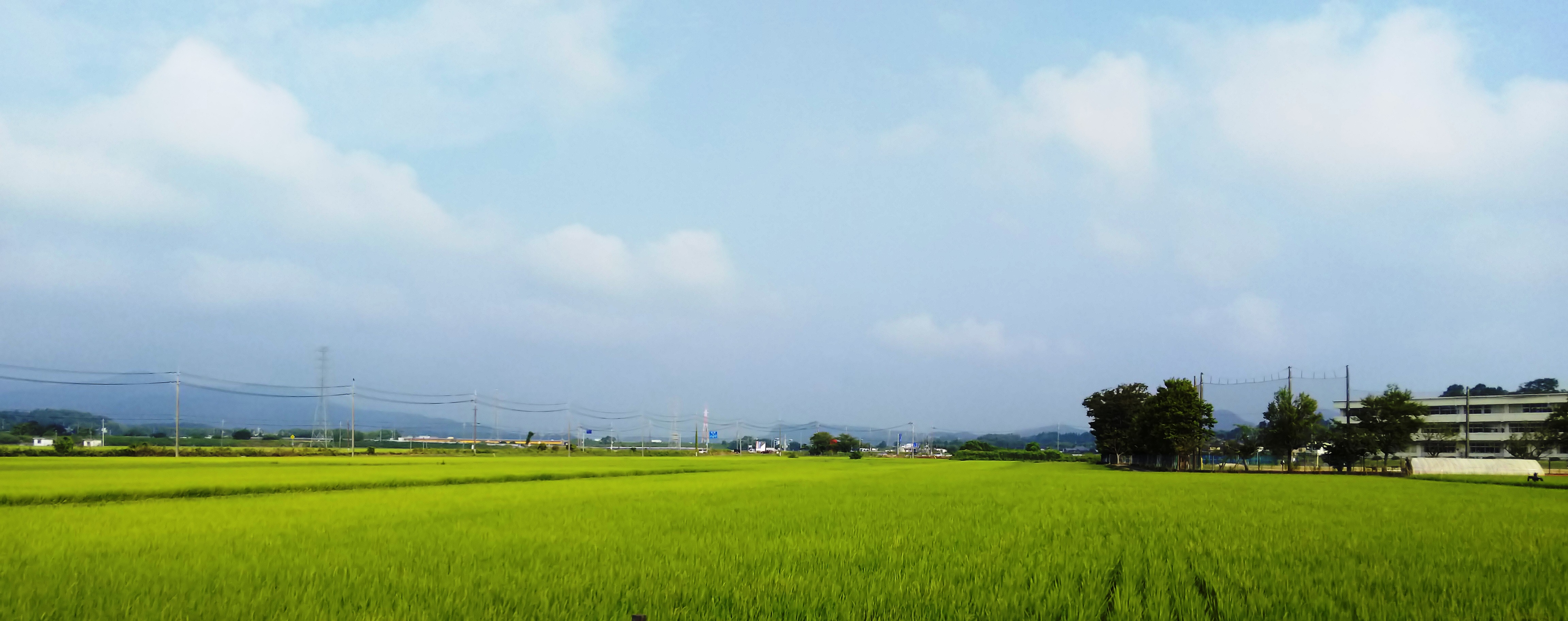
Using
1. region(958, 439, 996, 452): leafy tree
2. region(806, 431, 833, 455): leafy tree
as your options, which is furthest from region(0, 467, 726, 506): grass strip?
region(806, 431, 833, 455): leafy tree

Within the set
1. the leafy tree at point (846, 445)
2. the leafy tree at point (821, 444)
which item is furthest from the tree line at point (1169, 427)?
the leafy tree at point (846, 445)

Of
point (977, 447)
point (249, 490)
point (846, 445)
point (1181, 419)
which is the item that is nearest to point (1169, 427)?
point (1181, 419)

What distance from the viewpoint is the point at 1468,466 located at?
5241 cm

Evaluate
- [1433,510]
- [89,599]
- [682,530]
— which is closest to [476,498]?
[682,530]

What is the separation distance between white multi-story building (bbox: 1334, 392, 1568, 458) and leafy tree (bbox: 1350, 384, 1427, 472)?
41.5 metres

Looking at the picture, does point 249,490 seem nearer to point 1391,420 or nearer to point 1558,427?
point 1391,420

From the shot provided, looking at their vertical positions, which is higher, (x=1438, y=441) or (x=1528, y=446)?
(x=1528, y=446)

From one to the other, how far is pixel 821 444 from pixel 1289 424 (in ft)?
320

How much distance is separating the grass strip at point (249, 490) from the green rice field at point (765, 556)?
0.43ft

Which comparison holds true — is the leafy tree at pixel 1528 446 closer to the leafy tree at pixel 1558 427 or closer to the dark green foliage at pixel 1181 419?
the leafy tree at pixel 1558 427

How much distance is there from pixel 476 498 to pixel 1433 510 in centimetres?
2150

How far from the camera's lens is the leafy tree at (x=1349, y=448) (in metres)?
55.3

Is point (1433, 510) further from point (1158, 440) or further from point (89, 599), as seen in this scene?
point (1158, 440)

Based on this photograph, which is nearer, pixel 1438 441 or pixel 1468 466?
pixel 1468 466
